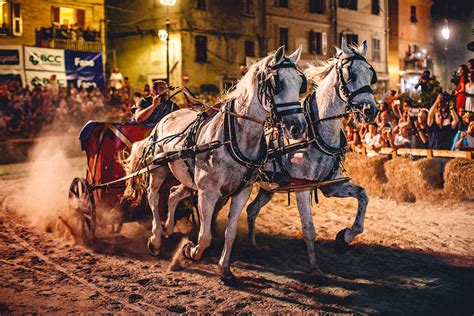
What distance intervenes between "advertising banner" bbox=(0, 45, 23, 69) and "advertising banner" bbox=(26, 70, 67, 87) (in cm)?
55

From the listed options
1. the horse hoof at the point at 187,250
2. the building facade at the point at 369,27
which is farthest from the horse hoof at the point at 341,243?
the building facade at the point at 369,27

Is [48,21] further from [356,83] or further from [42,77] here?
[356,83]

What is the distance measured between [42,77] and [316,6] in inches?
847

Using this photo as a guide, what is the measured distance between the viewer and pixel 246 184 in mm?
6559

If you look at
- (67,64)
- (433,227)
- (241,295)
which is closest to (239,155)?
(241,295)

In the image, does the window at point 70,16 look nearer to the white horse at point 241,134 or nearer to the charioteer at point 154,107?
the charioteer at point 154,107

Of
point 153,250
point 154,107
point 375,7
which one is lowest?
point 153,250

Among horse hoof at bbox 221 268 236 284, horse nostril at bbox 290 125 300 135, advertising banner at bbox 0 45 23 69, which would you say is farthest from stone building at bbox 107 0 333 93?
horse nostril at bbox 290 125 300 135

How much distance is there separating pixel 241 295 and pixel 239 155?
1493mm

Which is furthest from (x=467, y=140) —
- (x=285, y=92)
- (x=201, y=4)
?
(x=201, y=4)

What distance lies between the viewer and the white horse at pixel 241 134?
6043 millimetres

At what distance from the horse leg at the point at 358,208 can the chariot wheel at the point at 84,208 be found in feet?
10.9

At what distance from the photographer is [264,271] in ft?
23.6

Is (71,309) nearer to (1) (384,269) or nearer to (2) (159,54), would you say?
(1) (384,269)
